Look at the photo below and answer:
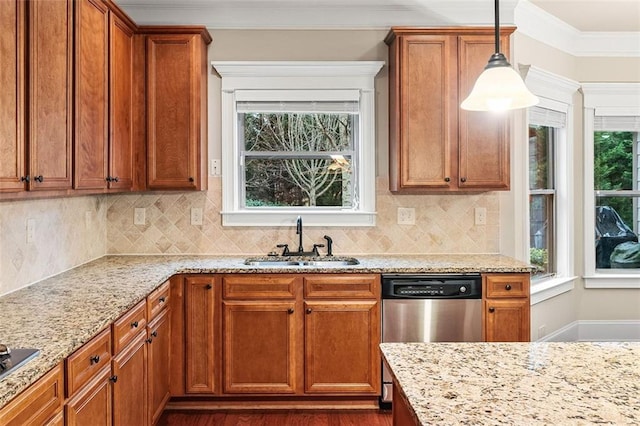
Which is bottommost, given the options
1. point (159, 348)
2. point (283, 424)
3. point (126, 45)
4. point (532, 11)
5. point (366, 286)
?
point (283, 424)

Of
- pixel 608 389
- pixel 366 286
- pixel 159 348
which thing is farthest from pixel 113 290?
pixel 608 389

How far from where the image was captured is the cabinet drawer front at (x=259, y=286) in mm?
3168

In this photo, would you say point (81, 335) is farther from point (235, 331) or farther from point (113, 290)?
point (235, 331)

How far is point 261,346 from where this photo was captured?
10.4 ft

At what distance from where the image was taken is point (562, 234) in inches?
177

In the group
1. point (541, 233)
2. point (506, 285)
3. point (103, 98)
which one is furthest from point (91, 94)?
point (541, 233)

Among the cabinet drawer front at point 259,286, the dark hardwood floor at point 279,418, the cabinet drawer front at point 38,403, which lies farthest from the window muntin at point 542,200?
the cabinet drawer front at point 38,403

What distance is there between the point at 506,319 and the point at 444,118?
4.45 feet

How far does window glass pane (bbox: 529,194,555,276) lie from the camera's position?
436 cm

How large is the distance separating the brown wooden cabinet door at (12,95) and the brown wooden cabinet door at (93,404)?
31.2 inches

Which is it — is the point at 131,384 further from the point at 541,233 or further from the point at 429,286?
the point at 541,233

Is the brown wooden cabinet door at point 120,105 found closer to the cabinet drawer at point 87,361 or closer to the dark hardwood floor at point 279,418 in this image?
the cabinet drawer at point 87,361

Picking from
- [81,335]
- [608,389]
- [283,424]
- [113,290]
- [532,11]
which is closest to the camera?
[608,389]

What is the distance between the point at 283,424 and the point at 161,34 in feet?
8.51
